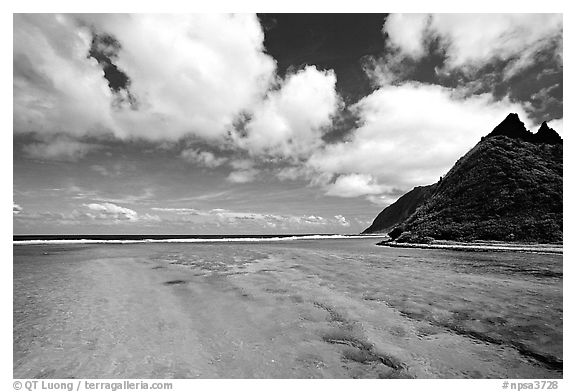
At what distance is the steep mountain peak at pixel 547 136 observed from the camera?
6038cm

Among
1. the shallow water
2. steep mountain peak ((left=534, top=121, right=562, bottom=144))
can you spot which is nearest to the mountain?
steep mountain peak ((left=534, top=121, right=562, bottom=144))

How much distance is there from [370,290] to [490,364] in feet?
20.4

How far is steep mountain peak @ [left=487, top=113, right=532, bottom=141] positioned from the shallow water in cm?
6559

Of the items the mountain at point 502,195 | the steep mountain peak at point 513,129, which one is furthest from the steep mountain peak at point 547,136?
the steep mountain peak at point 513,129

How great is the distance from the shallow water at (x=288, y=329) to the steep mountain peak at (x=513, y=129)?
65.6 m

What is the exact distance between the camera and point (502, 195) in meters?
49.9

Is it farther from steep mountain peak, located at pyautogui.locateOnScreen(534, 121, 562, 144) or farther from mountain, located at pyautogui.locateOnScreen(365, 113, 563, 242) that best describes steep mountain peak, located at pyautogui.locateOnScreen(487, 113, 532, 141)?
steep mountain peak, located at pyautogui.locateOnScreen(534, 121, 562, 144)

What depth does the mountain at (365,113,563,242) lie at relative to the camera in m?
44.6

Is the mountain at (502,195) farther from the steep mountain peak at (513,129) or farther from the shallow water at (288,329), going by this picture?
the shallow water at (288,329)

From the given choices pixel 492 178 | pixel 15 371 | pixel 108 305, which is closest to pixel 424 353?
pixel 15 371

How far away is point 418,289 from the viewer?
12.0 m

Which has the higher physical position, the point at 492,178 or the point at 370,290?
the point at 492,178
